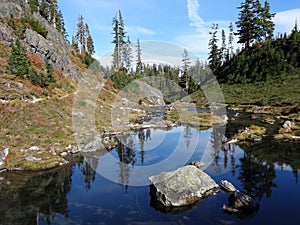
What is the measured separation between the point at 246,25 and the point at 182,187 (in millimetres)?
98158

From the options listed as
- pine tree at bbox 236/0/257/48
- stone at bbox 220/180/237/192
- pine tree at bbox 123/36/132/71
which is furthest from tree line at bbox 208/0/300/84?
stone at bbox 220/180/237/192

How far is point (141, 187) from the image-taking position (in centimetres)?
1981

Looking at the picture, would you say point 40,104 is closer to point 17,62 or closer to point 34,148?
point 17,62

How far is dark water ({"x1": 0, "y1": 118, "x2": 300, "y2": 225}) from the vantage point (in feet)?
49.7

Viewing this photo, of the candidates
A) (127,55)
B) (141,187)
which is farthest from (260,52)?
(141,187)

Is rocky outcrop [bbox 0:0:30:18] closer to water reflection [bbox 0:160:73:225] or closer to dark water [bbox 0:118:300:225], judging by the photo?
dark water [bbox 0:118:300:225]

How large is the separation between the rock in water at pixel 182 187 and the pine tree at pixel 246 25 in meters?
95.5

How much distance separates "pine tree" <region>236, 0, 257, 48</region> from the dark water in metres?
80.6

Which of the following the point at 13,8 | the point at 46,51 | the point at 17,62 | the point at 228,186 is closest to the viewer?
the point at 228,186

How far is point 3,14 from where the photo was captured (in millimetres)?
53375

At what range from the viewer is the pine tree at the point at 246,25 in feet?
318

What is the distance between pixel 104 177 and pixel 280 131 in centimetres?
2714

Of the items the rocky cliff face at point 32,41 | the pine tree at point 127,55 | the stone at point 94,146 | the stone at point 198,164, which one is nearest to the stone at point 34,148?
the stone at point 94,146

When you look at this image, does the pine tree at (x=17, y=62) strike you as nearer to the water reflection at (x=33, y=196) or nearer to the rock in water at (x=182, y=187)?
the water reflection at (x=33, y=196)
